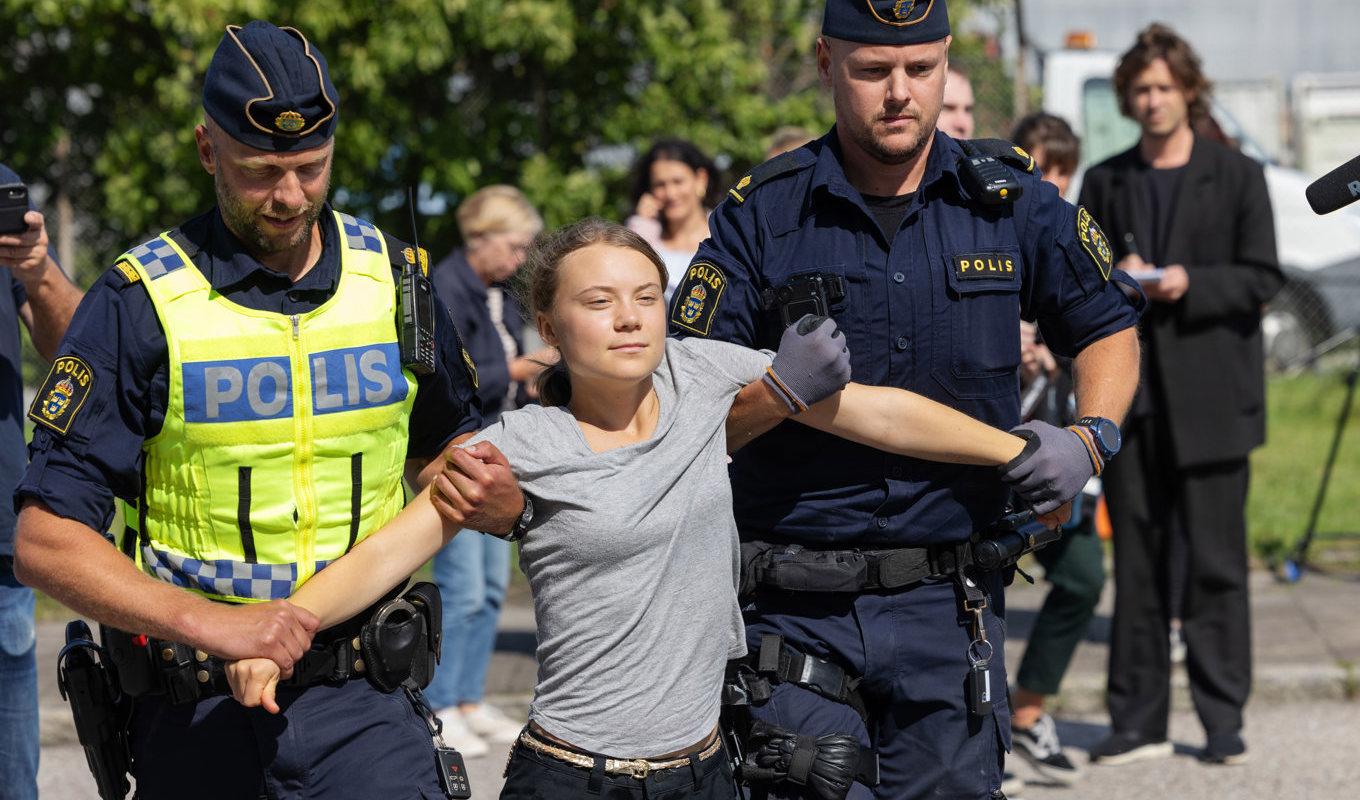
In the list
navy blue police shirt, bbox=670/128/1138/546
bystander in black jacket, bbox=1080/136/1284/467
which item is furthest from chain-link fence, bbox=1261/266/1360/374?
navy blue police shirt, bbox=670/128/1138/546

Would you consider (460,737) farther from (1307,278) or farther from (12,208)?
(1307,278)

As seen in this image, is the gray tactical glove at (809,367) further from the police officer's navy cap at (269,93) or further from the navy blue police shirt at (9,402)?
the navy blue police shirt at (9,402)

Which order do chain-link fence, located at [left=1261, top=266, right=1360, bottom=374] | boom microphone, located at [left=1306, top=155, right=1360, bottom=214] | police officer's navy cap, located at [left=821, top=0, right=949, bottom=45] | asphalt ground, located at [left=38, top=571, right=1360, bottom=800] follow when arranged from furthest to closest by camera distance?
1. chain-link fence, located at [left=1261, top=266, right=1360, bottom=374]
2. asphalt ground, located at [left=38, top=571, right=1360, bottom=800]
3. police officer's navy cap, located at [left=821, top=0, right=949, bottom=45]
4. boom microphone, located at [left=1306, top=155, right=1360, bottom=214]

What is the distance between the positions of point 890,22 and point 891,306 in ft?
1.84

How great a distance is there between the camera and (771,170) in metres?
3.68

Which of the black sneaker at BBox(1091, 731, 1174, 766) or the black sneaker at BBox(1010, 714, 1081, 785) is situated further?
the black sneaker at BBox(1091, 731, 1174, 766)

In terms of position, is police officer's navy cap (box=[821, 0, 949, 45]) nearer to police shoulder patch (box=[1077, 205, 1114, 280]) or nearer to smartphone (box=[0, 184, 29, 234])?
police shoulder patch (box=[1077, 205, 1114, 280])

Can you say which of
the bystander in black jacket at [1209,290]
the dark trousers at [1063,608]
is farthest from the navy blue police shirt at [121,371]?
the bystander in black jacket at [1209,290]

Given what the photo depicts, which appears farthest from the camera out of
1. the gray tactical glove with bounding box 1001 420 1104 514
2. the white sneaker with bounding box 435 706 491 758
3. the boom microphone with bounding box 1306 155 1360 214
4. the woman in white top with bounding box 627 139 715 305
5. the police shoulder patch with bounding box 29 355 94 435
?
the woman in white top with bounding box 627 139 715 305

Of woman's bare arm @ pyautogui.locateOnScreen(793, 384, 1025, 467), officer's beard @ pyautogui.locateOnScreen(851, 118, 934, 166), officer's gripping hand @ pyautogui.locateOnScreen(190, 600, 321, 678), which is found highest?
officer's beard @ pyautogui.locateOnScreen(851, 118, 934, 166)

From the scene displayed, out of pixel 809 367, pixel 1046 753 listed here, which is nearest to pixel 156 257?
pixel 809 367

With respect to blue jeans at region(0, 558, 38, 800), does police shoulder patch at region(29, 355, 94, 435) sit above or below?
above

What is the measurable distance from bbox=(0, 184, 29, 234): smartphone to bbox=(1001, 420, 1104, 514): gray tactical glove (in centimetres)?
213

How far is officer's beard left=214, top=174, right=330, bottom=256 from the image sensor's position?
3018mm
